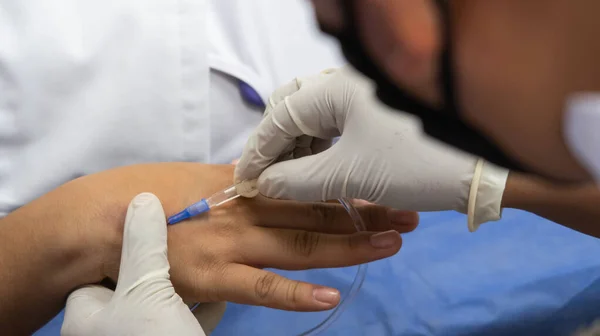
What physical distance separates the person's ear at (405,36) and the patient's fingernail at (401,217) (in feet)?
2.35

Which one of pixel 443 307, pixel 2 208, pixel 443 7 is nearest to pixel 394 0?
pixel 443 7

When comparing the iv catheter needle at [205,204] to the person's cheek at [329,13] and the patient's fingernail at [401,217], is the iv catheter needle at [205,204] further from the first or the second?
the person's cheek at [329,13]

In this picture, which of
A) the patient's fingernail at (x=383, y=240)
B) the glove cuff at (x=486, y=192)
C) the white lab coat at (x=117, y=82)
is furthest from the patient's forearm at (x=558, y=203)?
the white lab coat at (x=117, y=82)

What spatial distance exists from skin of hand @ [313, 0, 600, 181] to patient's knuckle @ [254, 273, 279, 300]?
0.61 metres

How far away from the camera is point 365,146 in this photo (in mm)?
718

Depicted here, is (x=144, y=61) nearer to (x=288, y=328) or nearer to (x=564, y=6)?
(x=288, y=328)

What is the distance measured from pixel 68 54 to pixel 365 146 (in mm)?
592

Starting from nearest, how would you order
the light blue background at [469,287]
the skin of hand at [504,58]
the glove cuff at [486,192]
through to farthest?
the skin of hand at [504,58]
the glove cuff at [486,192]
the light blue background at [469,287]

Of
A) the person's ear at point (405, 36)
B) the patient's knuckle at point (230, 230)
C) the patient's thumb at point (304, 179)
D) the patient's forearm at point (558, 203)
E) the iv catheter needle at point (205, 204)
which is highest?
the person's ear at point (405, 36)

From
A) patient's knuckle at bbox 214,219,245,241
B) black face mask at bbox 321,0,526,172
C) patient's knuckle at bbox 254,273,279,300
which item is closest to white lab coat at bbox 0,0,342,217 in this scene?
patient's knuckle at bbox 214,219,245,241

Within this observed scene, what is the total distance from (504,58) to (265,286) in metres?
0.65

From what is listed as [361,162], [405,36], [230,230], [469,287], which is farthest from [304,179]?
[405,36]

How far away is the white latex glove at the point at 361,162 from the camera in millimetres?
697

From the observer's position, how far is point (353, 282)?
101cm
